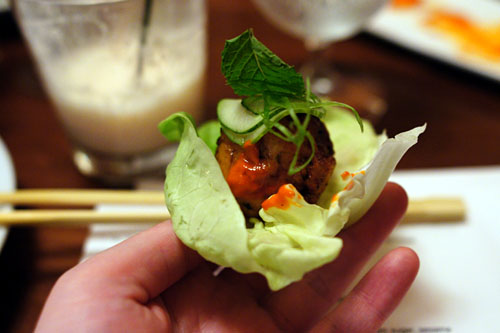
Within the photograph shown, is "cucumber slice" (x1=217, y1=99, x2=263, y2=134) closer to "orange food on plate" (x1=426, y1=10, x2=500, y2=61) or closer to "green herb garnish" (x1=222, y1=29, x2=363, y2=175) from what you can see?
"green herb garnish" (x1=222, y1=29, x2=363, y2=175)

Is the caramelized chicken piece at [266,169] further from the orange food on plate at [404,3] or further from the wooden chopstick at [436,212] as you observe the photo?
the orange food on plate at [404,3]

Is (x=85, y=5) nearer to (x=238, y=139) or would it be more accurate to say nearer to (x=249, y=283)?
(x=238, y=139)

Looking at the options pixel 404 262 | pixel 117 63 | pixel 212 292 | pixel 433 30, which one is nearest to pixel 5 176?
pixel 117 63

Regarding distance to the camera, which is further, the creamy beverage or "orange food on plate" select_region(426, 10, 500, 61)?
"orange food on plate" select_region(426, 10, 500, 61)

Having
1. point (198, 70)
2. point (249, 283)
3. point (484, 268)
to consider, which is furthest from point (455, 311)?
point (198, 70)

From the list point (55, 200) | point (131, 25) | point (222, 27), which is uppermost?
point (131, 25)

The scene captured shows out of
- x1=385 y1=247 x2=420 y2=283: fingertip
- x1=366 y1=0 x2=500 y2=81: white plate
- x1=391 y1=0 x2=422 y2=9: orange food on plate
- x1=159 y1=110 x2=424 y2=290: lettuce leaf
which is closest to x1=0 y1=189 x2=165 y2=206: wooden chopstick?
x1=159 y1=110 x2=424 y2=290: lettuce leaf

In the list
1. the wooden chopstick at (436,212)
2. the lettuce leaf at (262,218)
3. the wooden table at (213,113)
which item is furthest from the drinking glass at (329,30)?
the lettuce leaf at (262,218)
